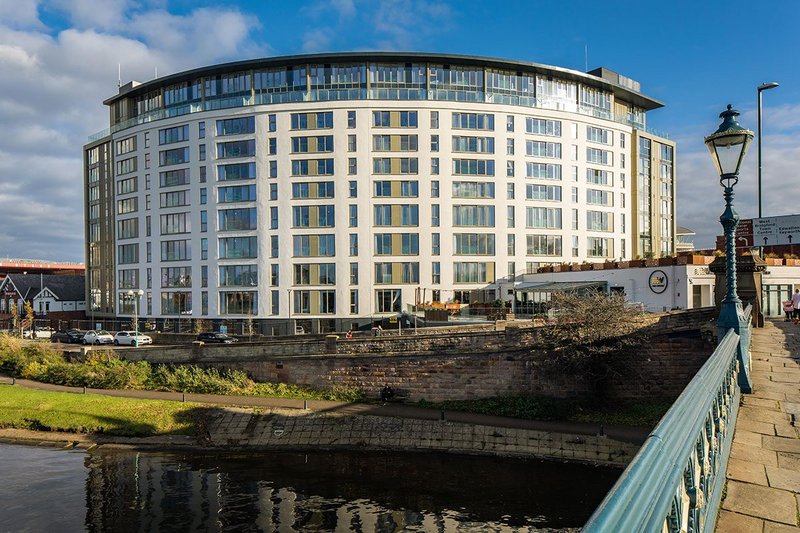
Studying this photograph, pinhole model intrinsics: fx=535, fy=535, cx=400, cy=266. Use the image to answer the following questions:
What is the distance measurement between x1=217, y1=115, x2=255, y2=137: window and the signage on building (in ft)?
136

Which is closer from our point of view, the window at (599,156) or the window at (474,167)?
the window at (474,167)

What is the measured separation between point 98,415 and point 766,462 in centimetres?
3154


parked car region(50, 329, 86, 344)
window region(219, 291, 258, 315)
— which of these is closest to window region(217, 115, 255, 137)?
window region(219, 291, 258, 315)

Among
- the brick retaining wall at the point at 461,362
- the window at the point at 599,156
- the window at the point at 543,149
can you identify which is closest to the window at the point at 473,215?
the window at the point at 543,149

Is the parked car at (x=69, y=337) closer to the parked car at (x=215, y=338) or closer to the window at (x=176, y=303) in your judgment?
the window at (x=176, y=303)

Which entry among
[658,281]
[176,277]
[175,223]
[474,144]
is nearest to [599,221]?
[474,144]

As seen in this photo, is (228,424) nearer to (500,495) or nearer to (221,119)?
(500,495)

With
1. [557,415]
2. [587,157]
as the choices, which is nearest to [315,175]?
[587,157]

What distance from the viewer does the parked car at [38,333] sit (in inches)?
2135

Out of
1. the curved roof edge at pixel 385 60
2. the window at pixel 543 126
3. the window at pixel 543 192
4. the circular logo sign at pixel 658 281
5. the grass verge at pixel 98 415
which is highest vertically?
the curved roof edge at pixel 385 60

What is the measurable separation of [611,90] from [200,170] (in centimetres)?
4406

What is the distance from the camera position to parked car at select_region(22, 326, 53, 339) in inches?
2135

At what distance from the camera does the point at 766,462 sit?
4.71 m

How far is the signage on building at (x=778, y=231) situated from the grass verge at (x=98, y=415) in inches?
1178
